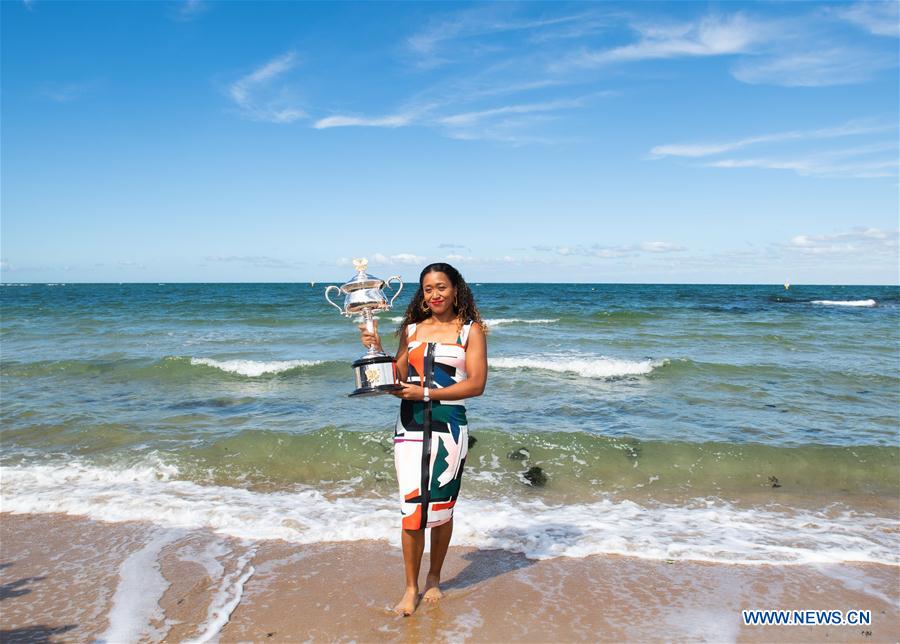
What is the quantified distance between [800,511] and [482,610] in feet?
13.1

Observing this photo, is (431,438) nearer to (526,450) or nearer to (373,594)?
(373,594)

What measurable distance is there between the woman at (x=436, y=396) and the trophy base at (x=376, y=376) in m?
0.09

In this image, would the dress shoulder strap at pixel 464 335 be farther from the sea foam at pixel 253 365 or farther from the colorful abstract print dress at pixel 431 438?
the sea foam at pixel 253 365

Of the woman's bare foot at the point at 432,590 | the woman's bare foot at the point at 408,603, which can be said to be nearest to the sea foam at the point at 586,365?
the woman's bare foot at the point at 432,590

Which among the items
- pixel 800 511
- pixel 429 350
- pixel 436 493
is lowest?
pixel 800 511

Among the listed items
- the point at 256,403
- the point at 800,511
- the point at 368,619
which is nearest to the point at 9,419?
the point at 256,403

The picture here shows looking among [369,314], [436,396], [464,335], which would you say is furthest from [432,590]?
[369,314]

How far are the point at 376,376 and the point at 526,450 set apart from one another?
15.9 feet

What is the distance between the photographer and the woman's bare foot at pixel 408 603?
3.96 metres

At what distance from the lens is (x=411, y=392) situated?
11.8ft

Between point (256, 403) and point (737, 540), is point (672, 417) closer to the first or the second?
point (737, 540)

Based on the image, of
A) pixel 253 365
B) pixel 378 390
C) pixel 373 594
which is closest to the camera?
pixel 378 390

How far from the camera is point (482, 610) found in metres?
4.05

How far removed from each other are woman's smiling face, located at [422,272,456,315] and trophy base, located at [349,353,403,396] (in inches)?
19.7
